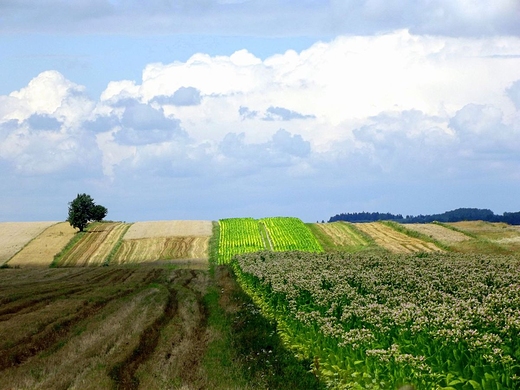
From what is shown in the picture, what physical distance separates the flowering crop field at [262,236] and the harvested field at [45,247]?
77.4 ft

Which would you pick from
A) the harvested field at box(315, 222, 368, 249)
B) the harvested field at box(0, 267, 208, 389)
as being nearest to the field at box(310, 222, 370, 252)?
the harvested field at box(315, 222, 368, 249)

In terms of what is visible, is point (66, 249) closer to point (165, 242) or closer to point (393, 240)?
point (165, 242)

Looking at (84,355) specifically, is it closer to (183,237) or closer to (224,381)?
(224,381)

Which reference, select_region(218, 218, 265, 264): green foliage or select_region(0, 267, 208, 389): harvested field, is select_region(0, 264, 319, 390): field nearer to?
select_region(0, 267, 208, 389): harvested field

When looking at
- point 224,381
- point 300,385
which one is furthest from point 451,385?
point 224,381

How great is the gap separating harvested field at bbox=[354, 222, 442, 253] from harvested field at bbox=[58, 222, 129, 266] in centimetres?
3795

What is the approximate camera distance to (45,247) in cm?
10006

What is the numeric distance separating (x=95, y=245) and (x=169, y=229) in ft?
48.4

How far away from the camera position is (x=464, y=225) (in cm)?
10912

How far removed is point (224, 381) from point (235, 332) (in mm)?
9026

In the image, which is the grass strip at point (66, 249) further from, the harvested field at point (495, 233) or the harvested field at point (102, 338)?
the harvested field at point (495, 233)

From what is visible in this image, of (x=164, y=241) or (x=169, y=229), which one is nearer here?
(x=164, y=241)

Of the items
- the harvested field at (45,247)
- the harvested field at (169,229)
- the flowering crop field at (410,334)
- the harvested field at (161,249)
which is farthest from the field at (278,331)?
the harvested field at (169,229)

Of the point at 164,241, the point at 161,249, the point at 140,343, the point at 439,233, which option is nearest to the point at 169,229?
the point at 164,241
